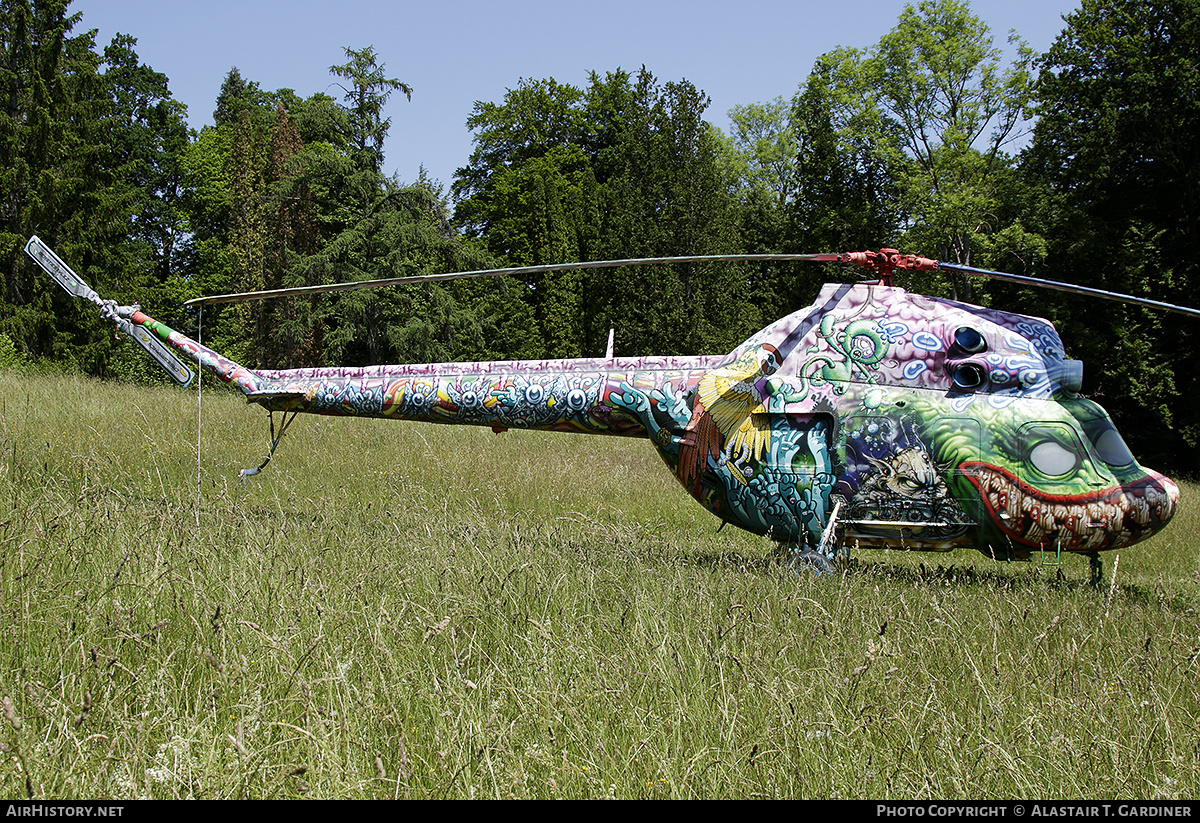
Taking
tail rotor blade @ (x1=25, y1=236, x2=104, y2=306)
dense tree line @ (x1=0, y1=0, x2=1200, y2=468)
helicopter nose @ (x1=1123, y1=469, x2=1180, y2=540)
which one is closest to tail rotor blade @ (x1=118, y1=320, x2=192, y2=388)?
tail rotor blade @ (x1=25, y1=236, x2=104, y2=306)

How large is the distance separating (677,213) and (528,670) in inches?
891

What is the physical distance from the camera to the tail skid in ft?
21.3

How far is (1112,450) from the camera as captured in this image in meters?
5.29

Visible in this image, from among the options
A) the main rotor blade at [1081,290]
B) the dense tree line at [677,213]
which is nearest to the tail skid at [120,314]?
the main rotor blade at [1081,290]

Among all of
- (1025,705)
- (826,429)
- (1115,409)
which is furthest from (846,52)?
(1025,705)

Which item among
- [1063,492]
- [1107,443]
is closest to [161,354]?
[1063,492]

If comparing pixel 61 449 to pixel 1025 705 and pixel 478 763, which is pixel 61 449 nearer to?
pixel 478 763

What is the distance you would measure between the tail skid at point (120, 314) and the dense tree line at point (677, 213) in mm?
16363

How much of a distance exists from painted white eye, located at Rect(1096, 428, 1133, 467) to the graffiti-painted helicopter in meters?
0.01

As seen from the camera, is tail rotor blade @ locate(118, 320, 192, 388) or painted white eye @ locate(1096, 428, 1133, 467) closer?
painted white eye @ locate(1096, 428, 1133, 467)

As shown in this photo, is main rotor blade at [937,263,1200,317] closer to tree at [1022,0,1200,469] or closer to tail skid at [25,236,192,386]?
tail skid at [25,236,192,386]

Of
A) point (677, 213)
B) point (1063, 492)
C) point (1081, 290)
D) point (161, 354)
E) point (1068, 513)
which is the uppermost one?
point (677, 213)

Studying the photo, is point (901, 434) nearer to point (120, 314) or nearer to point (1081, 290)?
point (1081, 290)

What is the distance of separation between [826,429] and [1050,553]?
1.62 m
